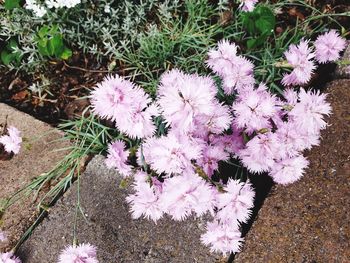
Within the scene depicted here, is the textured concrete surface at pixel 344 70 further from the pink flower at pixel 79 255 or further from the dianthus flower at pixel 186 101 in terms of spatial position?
the pink flower at pixel 79 255

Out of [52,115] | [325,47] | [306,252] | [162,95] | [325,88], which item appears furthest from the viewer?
[52,115]

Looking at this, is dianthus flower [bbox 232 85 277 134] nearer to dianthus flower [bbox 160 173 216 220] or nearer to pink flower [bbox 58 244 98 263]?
dianthus flower [bbox 160 173 216 220]

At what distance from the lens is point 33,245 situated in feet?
6.32

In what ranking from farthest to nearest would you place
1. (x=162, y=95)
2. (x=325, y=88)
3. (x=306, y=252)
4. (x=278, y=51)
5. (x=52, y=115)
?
(x=52, y=115) → (x=278, y=51) → (x=325, y=88) → (x=306, y=252) → (x=162, y=95)

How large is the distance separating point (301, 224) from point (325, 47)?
2.16 feet

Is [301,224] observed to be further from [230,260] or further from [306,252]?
[230,260]

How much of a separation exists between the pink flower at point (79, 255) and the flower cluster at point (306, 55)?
36.1 inches

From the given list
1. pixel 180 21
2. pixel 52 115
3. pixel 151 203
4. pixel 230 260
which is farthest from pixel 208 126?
pixel 52 115

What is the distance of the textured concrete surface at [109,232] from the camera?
180 cm

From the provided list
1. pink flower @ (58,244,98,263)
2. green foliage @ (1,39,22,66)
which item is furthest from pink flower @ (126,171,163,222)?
green foliage @ (1,39,22,66)

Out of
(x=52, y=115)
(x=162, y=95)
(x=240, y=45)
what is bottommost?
(x=52, y=115)

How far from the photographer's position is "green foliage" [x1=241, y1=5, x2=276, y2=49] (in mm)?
2062

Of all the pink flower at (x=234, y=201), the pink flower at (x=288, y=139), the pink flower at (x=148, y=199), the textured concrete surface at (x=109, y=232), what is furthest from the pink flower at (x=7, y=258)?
the pink flower at (x=288, y=139)

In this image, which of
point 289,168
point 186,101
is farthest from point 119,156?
point 289,168
